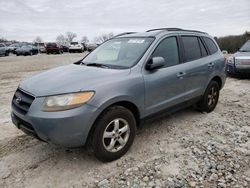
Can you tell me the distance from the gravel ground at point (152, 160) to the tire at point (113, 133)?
157mm

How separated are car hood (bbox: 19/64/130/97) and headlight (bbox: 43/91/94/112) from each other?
7 cm

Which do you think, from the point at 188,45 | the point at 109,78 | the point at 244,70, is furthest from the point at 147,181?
the point at 244,70

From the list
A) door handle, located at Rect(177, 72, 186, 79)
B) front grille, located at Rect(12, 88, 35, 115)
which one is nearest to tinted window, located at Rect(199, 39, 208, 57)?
door handle, located at Rect(177, 72, 186, 79)

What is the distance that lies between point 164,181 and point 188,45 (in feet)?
8.93

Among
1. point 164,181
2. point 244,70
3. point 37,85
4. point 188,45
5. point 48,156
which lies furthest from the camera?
point 244,70

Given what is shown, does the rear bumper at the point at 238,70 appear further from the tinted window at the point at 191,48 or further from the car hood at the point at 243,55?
the tinted window at the point at 191,48

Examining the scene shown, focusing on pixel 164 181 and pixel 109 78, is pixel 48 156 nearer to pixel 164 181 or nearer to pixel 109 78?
pixel 109 78

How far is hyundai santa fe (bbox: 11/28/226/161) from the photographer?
9.82ft

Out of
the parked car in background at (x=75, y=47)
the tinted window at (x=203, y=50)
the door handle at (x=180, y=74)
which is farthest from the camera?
the parked car in background at (x=75, y=47)

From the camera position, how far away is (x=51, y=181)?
10.1 ft

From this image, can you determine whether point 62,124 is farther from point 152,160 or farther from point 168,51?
point 168,51

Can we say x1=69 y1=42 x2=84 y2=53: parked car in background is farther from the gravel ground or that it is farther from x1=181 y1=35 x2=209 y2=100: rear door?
x1=181 y1=35 x2=209 y2=100: rear door

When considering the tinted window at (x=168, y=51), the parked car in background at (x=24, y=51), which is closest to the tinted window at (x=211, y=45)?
the tinted window at (x=168, y=51)

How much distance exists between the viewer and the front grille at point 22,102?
316 centimetres
